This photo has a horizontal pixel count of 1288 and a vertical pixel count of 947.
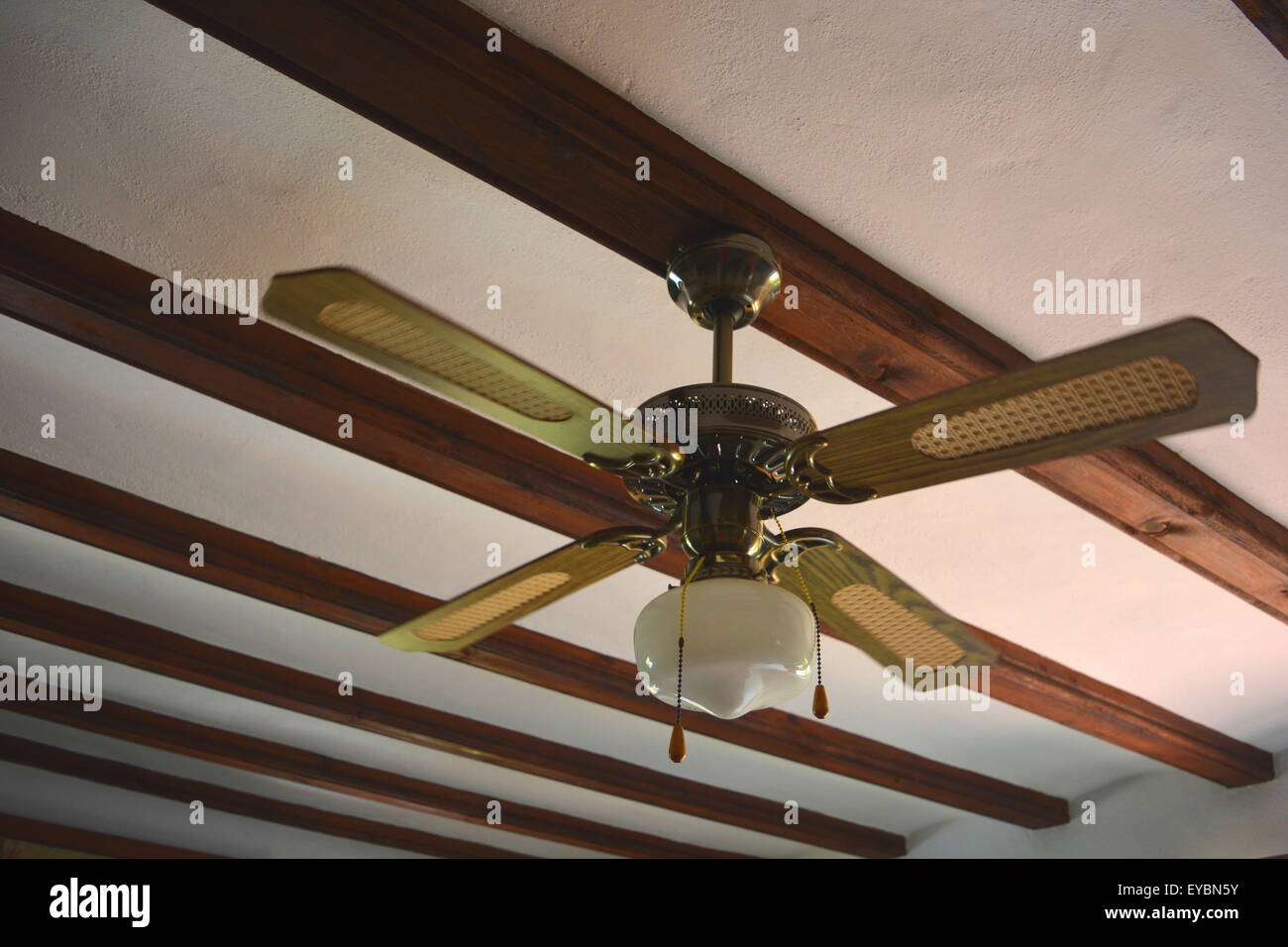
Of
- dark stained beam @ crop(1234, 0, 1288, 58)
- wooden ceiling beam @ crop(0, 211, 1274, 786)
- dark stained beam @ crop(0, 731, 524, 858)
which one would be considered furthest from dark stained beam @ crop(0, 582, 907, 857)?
dark stained beam @ crop(1234, 0, 1288, 58)

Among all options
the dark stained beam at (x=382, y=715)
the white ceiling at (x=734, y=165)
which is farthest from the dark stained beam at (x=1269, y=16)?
the dark stained beam at (x=382, y=715)

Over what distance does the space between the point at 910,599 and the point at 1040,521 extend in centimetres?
116

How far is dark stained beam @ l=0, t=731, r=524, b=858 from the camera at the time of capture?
→ 4.10 metres

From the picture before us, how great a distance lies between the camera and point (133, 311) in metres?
1.99

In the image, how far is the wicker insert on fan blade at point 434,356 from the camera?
1216 mm

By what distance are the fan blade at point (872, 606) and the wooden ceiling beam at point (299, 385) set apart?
825 millimetres

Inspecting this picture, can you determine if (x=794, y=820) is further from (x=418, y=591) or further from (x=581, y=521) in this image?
(x=581, y=521)

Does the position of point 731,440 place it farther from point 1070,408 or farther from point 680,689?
point 1070,408

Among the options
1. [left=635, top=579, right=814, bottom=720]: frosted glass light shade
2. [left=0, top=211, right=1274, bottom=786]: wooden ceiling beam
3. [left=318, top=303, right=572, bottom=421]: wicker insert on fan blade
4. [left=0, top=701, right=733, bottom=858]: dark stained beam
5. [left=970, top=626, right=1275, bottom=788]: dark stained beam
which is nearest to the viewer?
[left=318, top=303, right=572, bottom=421]: wicker insert on fan blade

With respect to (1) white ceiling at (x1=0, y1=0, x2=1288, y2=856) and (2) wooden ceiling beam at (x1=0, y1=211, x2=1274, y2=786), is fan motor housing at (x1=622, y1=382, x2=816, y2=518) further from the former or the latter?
(2) wooden ceiling beam at (x1=0, y1=211, x2=1274, y2=786)

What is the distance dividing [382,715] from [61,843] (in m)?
1.73

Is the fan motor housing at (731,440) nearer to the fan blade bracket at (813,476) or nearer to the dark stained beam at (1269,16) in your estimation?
the fan blade bracket at (813,476)

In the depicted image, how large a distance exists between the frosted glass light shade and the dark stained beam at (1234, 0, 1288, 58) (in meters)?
0.97
